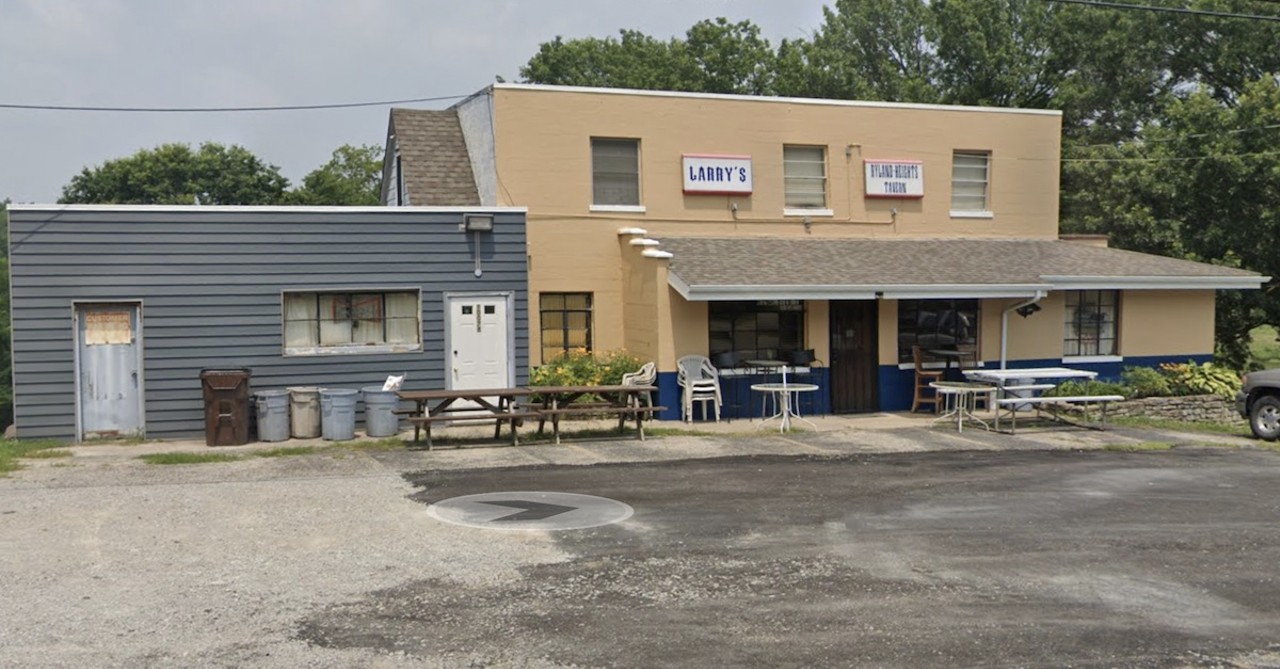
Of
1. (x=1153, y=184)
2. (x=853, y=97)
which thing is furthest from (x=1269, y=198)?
(x=853, y=97)

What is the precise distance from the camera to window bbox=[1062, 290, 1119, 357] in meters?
21.3

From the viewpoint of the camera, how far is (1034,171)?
22906 millimetres

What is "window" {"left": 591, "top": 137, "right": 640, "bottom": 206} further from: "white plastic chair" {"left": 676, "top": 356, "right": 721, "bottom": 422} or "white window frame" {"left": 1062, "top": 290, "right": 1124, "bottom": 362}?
"white window frame" {"left": 1062, "top": 290, "right": 1124, "bottom": 362}

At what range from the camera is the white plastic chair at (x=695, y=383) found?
18.0 metres

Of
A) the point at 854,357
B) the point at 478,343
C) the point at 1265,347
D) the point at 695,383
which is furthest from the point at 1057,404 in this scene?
the point at 1265,347

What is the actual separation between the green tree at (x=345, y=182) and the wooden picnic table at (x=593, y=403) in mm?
36447

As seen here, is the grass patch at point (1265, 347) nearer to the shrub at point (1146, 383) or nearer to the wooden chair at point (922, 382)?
the shrub at point (1146, 383)

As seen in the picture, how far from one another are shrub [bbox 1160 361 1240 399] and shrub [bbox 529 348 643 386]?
1041 centimetres

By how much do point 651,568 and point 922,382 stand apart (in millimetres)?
12412

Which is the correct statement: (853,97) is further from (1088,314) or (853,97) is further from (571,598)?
(571,598)

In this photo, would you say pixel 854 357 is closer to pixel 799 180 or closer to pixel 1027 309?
pixel 1027 309

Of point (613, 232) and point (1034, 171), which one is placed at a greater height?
point (1034, 171)

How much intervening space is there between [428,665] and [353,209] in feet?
37.7

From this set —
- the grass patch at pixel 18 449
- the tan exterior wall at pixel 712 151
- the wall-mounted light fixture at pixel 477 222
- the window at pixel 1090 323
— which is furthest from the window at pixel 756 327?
the grass patch at pixel 18 449
